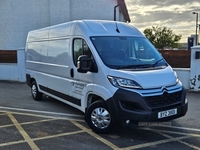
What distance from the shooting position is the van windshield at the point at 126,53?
5.04m

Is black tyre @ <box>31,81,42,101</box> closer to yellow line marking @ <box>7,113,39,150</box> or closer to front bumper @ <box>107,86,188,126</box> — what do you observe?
yellow line marking @ <box>7,113,39,150</box>

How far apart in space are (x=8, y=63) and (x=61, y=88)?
814cm

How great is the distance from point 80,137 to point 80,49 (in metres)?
2.01

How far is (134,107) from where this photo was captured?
4539mm

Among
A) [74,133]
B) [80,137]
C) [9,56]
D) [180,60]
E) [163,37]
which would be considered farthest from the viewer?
[163,37]

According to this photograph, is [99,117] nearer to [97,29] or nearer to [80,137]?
[80,137]

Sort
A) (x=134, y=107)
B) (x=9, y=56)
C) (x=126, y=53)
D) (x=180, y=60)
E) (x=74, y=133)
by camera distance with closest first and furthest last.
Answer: (x=134, y=107) → (x=74, y=133) → (x=126, y=53) → (x=180, y=60) → (x=9, y=56)

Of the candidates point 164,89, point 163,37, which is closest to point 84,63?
point 164,89

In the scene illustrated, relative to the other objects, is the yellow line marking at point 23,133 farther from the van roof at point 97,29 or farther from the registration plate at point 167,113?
the van roof at point 97,29

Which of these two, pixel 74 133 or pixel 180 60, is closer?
pixel 74 133

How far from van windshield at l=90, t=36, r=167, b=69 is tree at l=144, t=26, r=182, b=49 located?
44.4m

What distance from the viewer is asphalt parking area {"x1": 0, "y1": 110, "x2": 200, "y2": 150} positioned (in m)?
4.48

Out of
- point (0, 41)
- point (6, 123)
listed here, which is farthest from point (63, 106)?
point (0, 41)

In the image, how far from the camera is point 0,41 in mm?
17719
